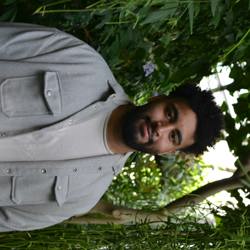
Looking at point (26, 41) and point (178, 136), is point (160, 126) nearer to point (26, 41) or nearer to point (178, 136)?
point (178, 136)

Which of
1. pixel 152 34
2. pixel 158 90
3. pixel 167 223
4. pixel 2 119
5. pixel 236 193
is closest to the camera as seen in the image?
pixel 2 119

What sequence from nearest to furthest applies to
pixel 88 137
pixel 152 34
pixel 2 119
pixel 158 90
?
pixel 2 119 < pixel 88 137 < pixel 152 34 < pixel 158 90

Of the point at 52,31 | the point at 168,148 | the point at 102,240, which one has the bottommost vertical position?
the point at 102,240

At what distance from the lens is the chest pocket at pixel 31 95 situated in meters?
1.17

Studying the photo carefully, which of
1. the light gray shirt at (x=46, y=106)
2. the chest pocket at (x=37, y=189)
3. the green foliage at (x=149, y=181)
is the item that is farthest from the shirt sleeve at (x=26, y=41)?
the green foliage at (x=149, y=181)

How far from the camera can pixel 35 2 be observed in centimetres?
157

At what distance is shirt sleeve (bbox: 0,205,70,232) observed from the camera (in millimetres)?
1312

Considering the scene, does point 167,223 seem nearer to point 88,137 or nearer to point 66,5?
point 88,137

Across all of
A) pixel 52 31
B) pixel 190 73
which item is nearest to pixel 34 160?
pixel 52 31

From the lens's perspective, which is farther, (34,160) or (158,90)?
(158,90)

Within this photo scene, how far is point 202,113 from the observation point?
144cm

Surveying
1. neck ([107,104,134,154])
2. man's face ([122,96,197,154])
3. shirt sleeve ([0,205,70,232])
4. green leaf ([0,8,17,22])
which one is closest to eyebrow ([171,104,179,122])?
man's face ([122,96,197,154])

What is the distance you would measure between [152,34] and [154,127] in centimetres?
44

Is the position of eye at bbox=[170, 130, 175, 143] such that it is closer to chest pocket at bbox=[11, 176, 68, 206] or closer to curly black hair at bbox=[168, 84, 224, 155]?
curly black hair at bbox=[168, 84, 224, 155]
